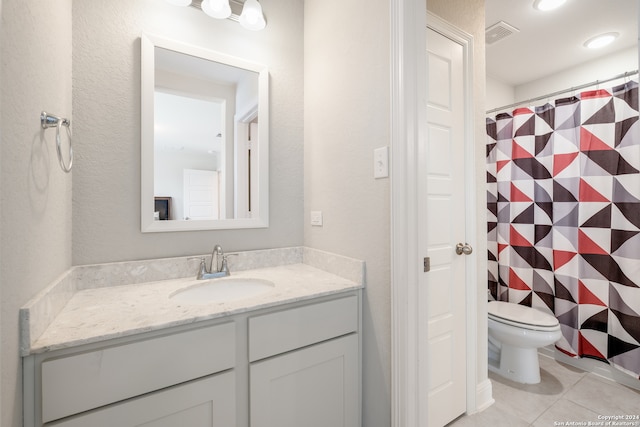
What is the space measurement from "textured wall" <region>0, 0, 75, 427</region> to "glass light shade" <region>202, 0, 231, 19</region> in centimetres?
58

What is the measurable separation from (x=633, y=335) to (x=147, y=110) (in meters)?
3.02

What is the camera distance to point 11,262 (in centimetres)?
63

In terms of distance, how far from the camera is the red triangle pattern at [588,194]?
1868 millimetres

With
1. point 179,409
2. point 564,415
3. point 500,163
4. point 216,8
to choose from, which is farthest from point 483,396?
point 216,8

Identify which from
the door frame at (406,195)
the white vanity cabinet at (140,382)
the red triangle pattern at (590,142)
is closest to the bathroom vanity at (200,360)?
the white vanity cabinet at (140,382)

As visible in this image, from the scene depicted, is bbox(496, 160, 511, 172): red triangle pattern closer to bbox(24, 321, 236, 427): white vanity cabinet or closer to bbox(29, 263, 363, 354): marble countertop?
bbox(29, 263, 363, 354): marble countertop

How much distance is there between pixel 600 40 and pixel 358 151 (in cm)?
227

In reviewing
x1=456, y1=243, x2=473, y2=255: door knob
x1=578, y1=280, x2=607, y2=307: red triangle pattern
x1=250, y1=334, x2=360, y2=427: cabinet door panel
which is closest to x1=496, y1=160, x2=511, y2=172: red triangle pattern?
x1=578, y1=280, x2=607, y2=307: red triangle pattern

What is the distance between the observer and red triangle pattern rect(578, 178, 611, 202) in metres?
1.87

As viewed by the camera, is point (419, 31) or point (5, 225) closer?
point (5, 225)

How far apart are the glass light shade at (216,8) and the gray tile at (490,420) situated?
2.39 metres

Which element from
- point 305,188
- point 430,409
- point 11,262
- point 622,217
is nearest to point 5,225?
point 11,262

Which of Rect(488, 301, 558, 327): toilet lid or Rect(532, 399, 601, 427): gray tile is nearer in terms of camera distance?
Rect(532, 399, 601, 427): gray tile

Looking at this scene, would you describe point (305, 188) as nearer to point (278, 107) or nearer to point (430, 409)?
point (278, 107)
